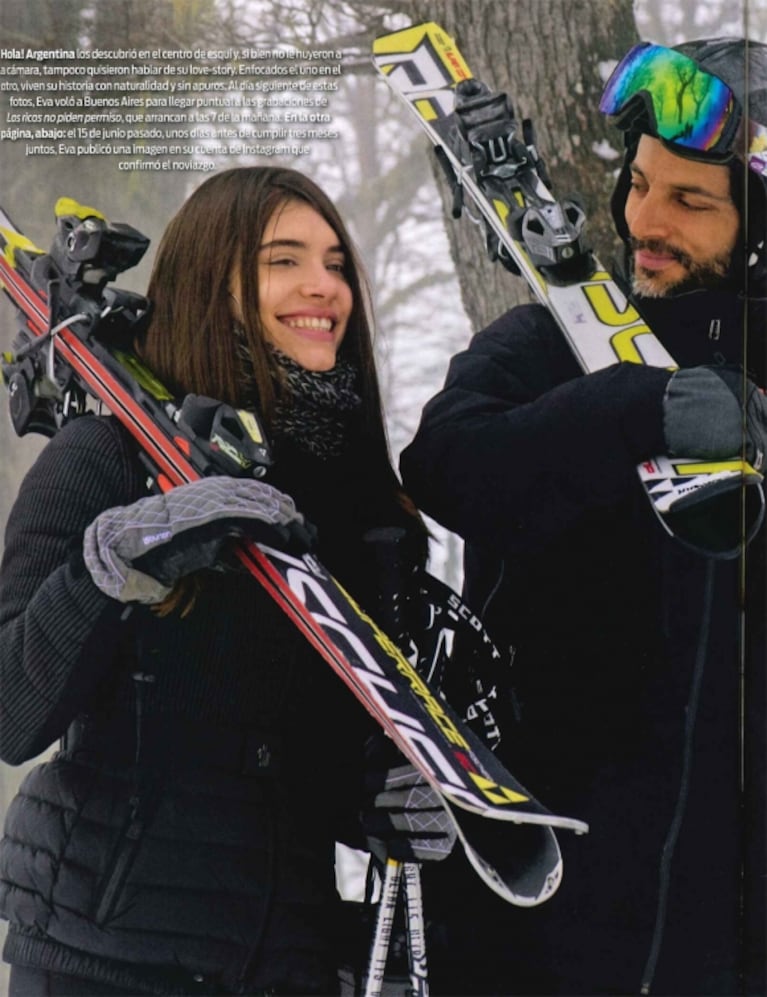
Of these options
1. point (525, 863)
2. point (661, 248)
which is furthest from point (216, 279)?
point (525, 863)

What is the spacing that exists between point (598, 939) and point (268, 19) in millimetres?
1854

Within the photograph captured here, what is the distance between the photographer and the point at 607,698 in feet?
8.63

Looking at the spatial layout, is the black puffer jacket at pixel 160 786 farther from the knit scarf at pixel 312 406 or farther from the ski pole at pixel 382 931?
the knit scarf at pixel 312 406

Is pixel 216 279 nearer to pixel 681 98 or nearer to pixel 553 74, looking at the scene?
pixel 553 74

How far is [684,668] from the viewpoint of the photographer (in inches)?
103

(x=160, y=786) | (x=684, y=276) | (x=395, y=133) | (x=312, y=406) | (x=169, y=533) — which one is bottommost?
(x=160, y=786)

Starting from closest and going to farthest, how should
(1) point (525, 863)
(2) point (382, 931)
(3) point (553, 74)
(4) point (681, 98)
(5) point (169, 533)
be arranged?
(5) point (169, 533)
(1) point (525, 863)
(2) point (382, 931)
(4) point (681, 98)
(3) point (553, 74)

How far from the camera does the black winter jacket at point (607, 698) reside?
102 inches

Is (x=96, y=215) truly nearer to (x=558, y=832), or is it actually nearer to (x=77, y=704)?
(x=77, y=704)

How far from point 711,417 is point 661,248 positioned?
1.25 ft

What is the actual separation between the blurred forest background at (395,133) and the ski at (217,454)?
0.10 metres

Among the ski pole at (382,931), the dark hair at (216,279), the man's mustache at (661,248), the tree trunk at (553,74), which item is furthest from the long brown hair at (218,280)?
the ski pole at (382,931)

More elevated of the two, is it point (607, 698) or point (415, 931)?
point (607, 698)

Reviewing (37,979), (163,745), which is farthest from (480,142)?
(37,979)
